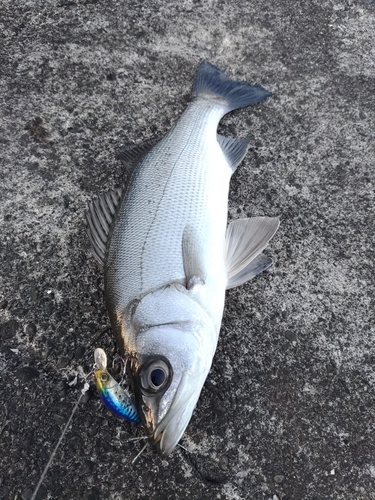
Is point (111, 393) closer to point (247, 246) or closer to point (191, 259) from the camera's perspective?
point (191, 259)

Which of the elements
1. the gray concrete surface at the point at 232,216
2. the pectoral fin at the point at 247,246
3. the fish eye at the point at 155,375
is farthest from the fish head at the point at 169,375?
the pectoral fin at the point at 247,246

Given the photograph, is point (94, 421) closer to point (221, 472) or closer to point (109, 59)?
point (221, 472)

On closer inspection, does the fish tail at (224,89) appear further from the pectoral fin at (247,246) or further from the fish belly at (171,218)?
the pectoral fin at (247,246)

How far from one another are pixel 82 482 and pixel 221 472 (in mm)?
633

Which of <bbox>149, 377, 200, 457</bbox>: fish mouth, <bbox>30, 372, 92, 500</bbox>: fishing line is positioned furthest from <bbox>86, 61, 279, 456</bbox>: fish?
<bbox>30, 372, 92, 500</bbox>: fishing line

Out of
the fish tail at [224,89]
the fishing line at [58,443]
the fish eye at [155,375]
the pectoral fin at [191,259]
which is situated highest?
the fish tail at [224,89]

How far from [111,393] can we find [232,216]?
4.45 ft

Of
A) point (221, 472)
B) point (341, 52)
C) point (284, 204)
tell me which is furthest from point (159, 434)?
point (341, 52)

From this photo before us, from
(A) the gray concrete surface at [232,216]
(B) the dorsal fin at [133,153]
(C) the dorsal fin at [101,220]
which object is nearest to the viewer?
(A) the gray concrete surface at [232,216]

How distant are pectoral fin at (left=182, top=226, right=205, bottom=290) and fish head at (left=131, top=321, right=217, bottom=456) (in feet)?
0.74

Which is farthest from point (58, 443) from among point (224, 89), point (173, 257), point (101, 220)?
point (224, 89)

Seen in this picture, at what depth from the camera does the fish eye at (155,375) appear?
1.90 m

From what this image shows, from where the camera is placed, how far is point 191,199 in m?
2.51

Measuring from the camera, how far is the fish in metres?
1.94
